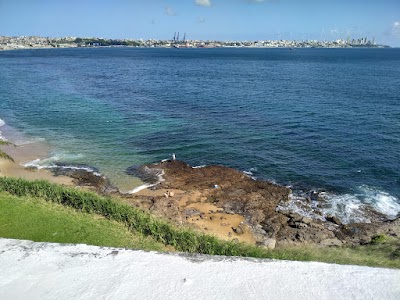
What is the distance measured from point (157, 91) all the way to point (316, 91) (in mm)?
30097

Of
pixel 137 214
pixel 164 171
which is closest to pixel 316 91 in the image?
pixel 164 171

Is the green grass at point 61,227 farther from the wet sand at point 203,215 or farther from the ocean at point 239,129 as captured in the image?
the ocean at point 239,129

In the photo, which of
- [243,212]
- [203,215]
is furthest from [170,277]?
[243,212]

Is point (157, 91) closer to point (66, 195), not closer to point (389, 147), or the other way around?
point (389, 147)

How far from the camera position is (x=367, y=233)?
893 inches

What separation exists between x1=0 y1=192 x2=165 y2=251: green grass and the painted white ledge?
346 centimetres

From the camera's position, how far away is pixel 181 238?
1648cm

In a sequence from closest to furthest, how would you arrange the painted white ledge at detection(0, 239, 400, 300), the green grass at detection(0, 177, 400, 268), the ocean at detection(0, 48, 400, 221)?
1. the painted white ledge at detection(0, 239, 400, 300)
2. the green grass at detection(0, 177, 400, 268)
3. the ocean at detection(0, 48, 400, 221)

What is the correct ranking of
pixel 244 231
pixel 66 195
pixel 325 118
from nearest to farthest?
pixel 66 195 → pixel 244 231 → pixel 325 118

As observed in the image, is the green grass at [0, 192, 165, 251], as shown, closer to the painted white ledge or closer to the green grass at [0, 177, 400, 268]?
the green grass at [0, 177, 400, 268]

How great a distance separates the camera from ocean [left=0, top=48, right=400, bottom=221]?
3053 centimetres

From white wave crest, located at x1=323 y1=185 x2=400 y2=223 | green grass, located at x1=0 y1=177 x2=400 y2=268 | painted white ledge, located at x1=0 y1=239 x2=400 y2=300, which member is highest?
painted white ledge, located at x1=0 y1=239 x2=400 y2=300

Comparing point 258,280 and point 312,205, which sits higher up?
point 258,280

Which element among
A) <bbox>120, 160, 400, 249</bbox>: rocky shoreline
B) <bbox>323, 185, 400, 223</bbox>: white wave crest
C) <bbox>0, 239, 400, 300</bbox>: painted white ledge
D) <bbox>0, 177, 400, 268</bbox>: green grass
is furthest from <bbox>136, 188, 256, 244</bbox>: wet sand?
<bbox>0, 239, 400, 300</bbox>: painted white ledge
